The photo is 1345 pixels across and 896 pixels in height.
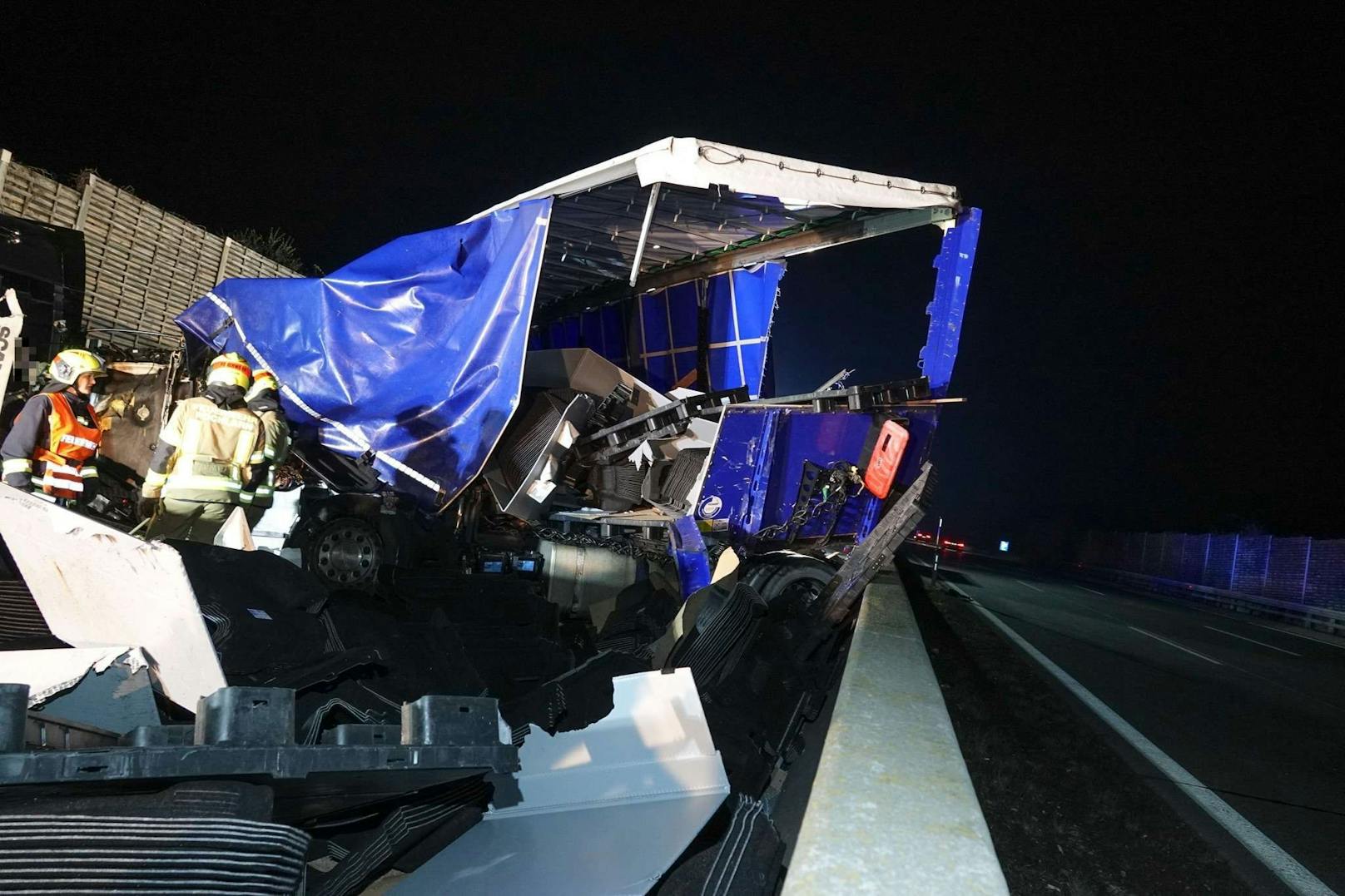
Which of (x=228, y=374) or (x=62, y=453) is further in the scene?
(x=62, y=453)

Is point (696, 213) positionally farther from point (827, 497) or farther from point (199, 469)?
point (199, 469)

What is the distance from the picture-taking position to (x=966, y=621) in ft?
29.7

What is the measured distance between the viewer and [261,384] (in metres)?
5.52

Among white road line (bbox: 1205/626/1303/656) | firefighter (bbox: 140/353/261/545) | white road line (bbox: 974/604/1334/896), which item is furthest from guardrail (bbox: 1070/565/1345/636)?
firefighter (bbox: 140/353/261/545)

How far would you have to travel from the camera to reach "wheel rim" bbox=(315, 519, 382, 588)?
5.27 metres

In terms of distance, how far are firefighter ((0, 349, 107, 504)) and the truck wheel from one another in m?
1.56

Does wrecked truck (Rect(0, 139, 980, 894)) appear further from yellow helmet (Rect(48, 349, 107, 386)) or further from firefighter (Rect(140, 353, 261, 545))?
yellow helmet (Rect(48, 349, 107, 386))

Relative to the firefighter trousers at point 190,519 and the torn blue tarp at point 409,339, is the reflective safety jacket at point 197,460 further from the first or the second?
the torn blue tarp at point 409,339

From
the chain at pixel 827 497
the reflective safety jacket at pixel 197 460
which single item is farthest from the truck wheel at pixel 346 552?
the chain at pixel 827 497

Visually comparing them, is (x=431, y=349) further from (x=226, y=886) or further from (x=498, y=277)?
(x=226, y=886)

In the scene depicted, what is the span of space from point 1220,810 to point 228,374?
222 inches

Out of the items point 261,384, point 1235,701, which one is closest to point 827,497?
point 1235,701

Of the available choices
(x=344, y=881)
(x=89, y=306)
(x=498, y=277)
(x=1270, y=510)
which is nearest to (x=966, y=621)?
(x=498, y=277)

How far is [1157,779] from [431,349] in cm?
514
